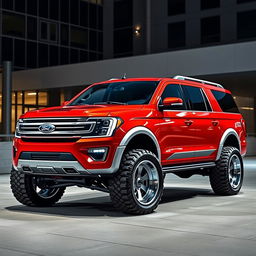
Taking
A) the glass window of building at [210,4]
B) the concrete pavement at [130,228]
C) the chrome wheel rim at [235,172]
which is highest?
the glass window of building at [210,4]

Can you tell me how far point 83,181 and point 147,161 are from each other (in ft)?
3.33

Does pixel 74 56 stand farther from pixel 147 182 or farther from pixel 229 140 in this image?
pixel 147 182

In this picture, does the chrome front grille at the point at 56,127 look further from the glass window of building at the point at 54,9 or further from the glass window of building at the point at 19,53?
the glass window of building at the point at 54,9

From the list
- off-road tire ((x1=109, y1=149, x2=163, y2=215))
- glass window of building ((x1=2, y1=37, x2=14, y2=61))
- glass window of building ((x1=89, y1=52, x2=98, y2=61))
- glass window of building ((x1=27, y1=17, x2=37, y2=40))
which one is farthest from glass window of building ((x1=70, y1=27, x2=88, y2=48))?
off-road tire ((x1=109, y1=149, x2=163, y2=215))

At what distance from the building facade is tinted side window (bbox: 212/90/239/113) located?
63.7 ft

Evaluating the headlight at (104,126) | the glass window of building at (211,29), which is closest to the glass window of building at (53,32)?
the glass window of building at (211,29)

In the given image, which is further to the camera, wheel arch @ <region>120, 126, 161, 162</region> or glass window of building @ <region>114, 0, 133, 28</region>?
glass window of building @ <region>114, 0, 133, 28</region>

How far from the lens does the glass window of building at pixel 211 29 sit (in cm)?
4162

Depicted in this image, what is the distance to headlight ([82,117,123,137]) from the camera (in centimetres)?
882

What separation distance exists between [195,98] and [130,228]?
13.3 feet

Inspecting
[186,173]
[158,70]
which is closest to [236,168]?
[186,173]

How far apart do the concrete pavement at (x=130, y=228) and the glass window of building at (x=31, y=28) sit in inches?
1250

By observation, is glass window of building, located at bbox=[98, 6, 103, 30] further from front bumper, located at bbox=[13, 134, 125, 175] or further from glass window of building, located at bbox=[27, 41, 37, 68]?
front bumper, located at bbox=[13, 134, 125, 175]

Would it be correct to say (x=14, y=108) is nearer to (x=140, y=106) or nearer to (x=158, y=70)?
(x=158, y=70)
